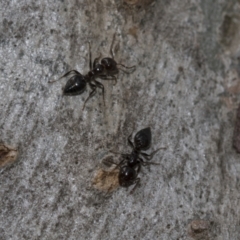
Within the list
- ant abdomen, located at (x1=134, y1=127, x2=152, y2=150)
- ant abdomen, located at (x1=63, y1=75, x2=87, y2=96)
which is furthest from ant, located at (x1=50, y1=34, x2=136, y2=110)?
ant abdomen, located at (x1=134, y1=127, x2=152, y2=150)

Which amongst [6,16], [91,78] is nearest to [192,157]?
[91,78]

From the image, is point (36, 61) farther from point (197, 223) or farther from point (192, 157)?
point (197, 223)

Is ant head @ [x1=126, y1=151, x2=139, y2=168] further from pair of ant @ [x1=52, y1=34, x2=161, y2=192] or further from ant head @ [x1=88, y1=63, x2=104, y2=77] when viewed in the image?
ant head @ [x1=88, y1=63, x2=104, y2=77]

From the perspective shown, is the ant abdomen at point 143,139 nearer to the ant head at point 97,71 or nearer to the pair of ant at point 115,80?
the pair of ant at point 115,80

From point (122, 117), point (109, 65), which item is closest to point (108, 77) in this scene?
point (109, 65)

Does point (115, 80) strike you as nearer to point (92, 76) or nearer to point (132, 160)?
point (92, 76)

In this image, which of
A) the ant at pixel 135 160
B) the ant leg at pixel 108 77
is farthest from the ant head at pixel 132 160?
the ant leg at pixel 108 77
